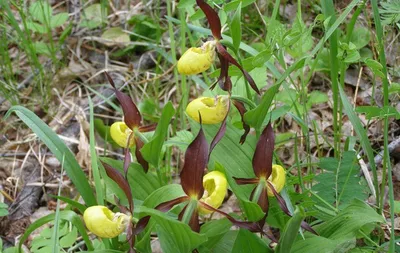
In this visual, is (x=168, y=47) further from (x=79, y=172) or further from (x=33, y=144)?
(x=79, y=172)

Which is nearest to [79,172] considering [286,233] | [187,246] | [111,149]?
[187,246]

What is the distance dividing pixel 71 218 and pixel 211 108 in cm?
46

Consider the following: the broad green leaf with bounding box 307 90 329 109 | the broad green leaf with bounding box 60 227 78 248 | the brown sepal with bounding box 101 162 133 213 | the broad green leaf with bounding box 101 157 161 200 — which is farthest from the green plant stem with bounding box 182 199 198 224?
the broad green leaf with bounding box 307 90 329 109

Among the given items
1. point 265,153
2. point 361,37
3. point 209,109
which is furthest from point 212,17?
point 361,37

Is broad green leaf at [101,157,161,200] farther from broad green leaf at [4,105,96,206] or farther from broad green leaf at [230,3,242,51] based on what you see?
broad green leaf at [230,3,242,51]

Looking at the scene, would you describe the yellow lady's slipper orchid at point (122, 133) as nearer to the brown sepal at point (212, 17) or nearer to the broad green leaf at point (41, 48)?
the brown sepal at point (212, 17)

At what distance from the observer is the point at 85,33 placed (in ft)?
9.59

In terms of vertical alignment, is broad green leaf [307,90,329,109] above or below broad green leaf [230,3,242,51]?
below

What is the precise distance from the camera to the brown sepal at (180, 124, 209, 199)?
1066mm

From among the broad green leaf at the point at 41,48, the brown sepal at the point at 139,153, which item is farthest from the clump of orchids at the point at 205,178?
the broad green leaf at the point at 41,48

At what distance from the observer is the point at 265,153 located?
1186 millimetres

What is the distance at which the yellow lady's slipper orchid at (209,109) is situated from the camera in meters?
1.23

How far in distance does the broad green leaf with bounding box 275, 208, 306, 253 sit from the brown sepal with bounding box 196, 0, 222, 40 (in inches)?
17.2

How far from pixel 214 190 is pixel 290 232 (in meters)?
0.19
